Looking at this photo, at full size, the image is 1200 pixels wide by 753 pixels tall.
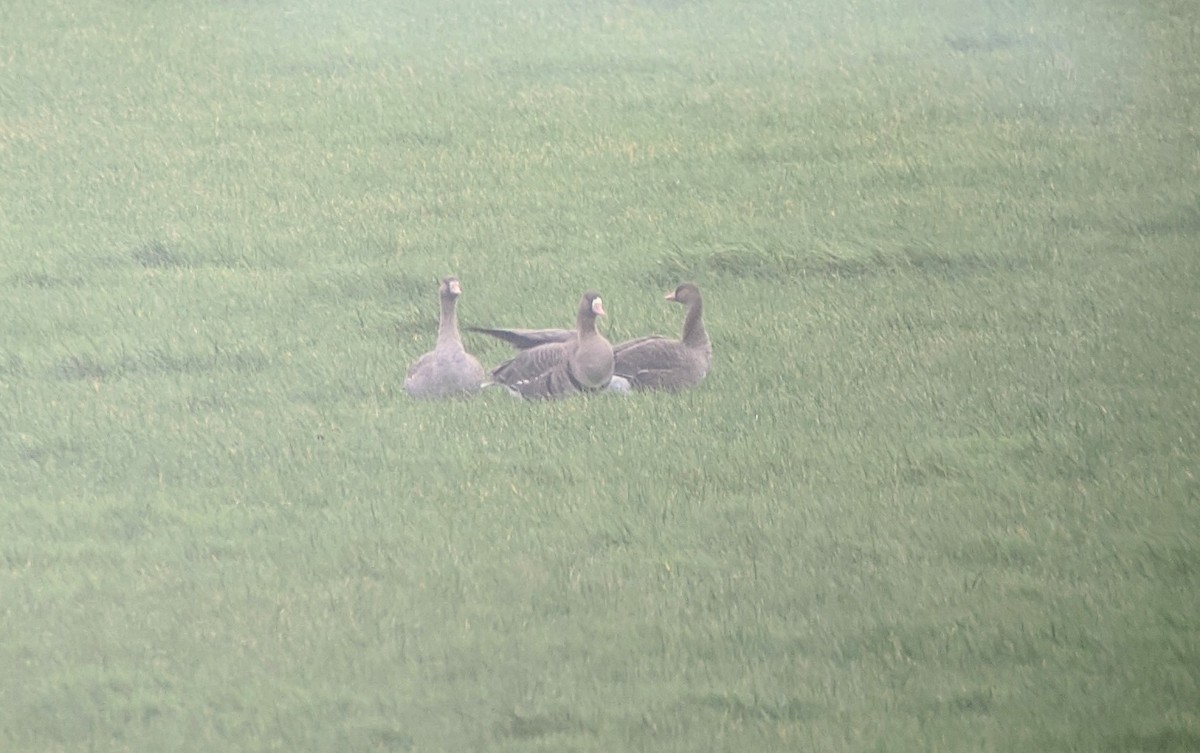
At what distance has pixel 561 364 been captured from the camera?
3.35 meters

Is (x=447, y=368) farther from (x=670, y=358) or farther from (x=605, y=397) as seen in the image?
(x=670, y=358)

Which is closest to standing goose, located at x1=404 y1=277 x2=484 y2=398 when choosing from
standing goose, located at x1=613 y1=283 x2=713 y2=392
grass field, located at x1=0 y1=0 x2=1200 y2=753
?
grass field, located at x1=0 y1=0 x2=1200 y2=753

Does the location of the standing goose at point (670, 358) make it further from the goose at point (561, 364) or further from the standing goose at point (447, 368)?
the standing goose at point (447, 368)

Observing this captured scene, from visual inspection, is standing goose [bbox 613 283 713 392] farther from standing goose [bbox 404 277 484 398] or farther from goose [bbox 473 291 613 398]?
standing goose [bbox 404 277 484 398]

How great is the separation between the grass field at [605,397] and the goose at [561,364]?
57mm

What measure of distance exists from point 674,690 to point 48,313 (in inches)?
65.8

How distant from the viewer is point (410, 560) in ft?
9.83

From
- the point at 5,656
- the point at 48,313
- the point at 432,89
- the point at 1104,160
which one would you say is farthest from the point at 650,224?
the point at 5,656

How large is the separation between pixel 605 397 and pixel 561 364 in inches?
4.7

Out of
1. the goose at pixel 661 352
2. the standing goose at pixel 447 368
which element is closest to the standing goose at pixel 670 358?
the goose at pixel 661 352

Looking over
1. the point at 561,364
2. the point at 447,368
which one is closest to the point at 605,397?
the point at 561,364

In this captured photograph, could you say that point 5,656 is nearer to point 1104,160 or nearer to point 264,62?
point 264,62

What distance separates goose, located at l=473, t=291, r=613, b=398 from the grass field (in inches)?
2.3

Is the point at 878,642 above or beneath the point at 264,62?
beneath
